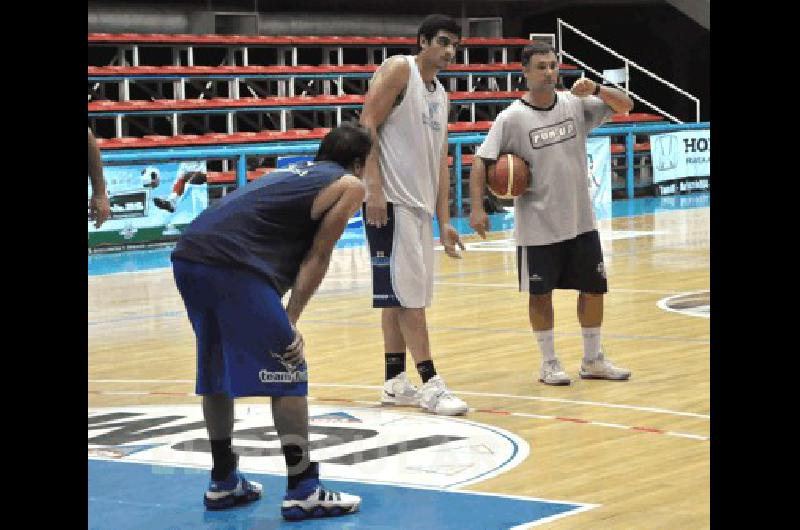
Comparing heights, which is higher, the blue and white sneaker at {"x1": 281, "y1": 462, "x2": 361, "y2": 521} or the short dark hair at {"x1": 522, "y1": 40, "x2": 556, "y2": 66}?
the short dark hair at {"x1": 522, "y1": 40, "x2": 556, "y2": 66}

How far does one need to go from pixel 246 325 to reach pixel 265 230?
0.35m

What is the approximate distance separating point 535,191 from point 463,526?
11.6 ft

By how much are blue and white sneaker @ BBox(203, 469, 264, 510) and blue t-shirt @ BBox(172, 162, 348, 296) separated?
71 centimetres

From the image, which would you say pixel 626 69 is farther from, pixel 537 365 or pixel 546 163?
pixel 546 163

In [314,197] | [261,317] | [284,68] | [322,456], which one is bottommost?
[322,456]

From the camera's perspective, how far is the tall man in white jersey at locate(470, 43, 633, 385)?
8094 mm

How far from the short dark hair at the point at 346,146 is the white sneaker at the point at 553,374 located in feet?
9.24

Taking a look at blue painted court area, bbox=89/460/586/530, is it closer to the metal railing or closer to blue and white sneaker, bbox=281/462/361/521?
blue and white sneaker, bbox=281/462/361/521

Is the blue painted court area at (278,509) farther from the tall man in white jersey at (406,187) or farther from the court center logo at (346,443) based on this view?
the tall man in white jersey at (406,187)

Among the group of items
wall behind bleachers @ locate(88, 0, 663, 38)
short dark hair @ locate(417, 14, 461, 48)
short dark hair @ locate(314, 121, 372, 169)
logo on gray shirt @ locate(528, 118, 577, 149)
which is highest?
wall behind bleachers @ locate(88, 0, 663, 38)

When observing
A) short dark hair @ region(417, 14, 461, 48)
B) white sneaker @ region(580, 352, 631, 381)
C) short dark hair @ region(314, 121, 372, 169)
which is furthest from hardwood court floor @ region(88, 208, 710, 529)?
short dark hair @ region(417, 14, 461, 48)
